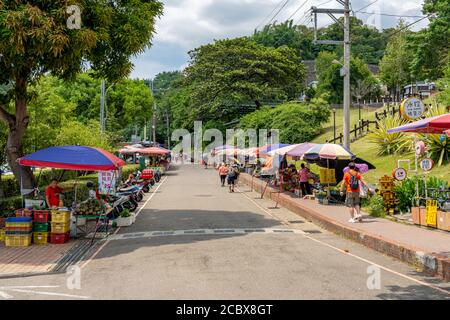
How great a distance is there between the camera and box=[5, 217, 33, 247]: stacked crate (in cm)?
A: 1280

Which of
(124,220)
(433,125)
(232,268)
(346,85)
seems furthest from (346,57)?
(232,268)

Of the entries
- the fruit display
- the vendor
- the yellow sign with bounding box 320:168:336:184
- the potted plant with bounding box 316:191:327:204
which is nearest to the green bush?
the potted plant with bounding box 316:191:327:204

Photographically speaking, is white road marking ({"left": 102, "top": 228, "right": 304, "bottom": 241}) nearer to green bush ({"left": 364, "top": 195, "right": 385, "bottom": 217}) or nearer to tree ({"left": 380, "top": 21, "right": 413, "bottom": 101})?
green bush ({"left": 364, "top": 195, "right": 385, "bottom": 217})

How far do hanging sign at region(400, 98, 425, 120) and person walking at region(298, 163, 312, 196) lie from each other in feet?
26.8

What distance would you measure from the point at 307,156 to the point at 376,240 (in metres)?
9.47

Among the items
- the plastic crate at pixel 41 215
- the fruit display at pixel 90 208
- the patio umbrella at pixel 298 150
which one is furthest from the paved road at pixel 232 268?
the patio umbrella at pixel 298 150

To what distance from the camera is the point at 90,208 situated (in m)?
15.0

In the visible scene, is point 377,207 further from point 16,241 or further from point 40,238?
point 16,241

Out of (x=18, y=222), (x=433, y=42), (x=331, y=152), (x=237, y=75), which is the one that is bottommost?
(x=18, y=222)

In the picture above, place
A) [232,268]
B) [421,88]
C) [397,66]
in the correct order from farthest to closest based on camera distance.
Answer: [421,88], [397,66], [232,268]

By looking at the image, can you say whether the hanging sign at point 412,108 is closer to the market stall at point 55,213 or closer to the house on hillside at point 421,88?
the market stall at point 55,213

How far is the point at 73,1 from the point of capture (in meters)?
13.3

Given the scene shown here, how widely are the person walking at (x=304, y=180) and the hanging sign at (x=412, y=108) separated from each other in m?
8.17

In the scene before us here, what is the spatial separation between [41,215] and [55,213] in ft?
1.29
